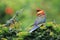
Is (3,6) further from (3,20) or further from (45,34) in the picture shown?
(45,34)

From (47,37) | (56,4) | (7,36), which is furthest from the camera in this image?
(56,4)

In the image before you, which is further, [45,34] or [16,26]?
[16,26]

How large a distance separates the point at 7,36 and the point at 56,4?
4838 mm

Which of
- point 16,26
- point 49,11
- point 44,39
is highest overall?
point 49,11

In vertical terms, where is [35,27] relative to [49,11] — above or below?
below

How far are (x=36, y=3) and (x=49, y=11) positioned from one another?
44 cm

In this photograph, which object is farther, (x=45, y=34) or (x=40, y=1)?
(x=40, y=1)

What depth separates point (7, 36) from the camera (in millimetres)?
3938

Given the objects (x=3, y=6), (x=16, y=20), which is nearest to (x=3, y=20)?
(x=3, y=6)

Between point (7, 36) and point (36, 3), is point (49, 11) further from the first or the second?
point (7, 36)

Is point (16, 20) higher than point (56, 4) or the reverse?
the reverse

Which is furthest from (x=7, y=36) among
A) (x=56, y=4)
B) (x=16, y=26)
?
(x=56, y=4)

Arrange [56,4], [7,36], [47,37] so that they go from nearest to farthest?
[47,37], [7,36], [56,4]

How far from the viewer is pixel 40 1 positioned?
8.82 metres
